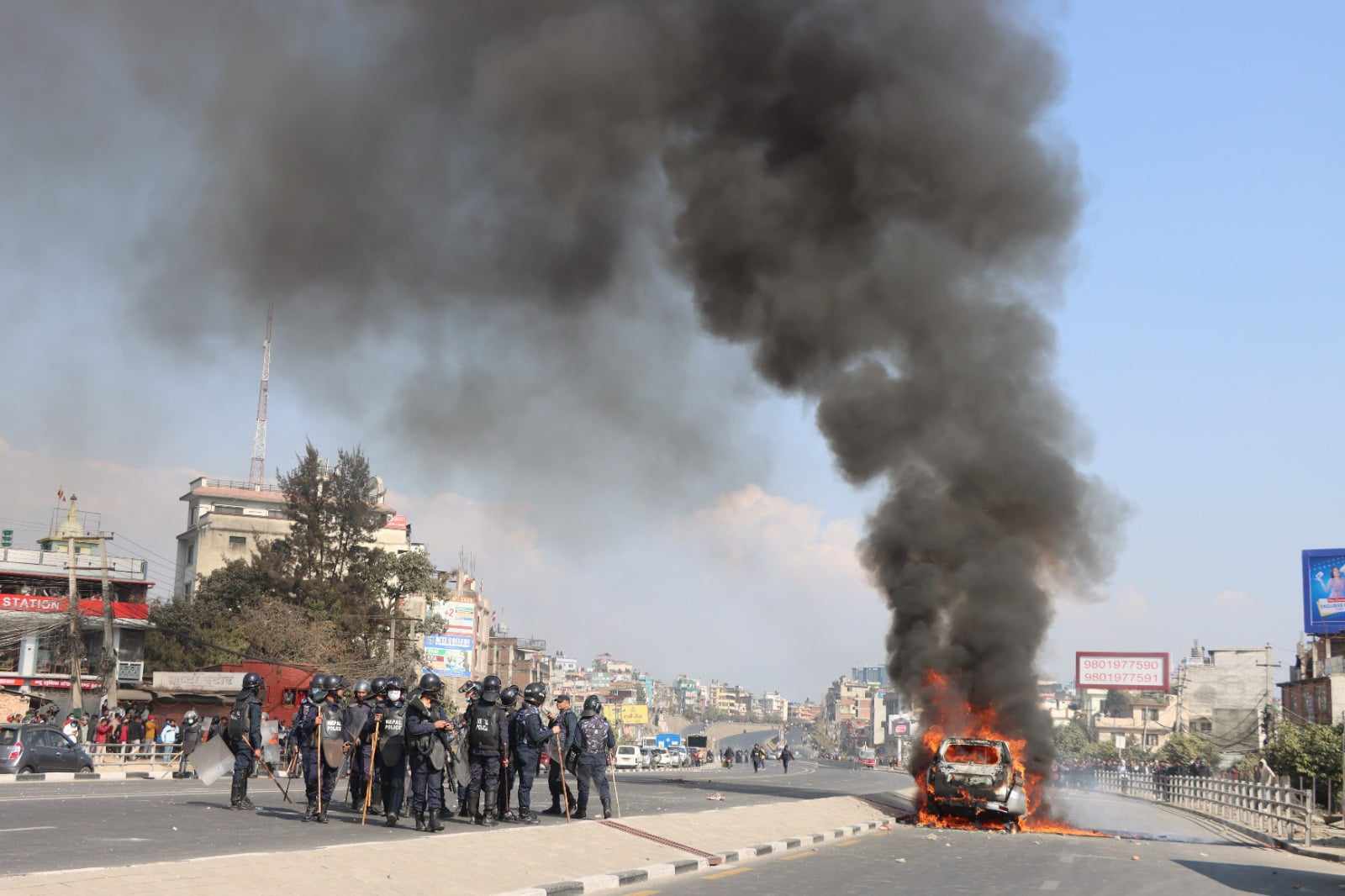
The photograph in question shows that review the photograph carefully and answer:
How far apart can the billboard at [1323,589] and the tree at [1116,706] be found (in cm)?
12630

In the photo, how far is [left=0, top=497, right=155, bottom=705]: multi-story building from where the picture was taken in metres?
64.7

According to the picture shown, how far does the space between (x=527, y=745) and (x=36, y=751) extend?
51.1 feet

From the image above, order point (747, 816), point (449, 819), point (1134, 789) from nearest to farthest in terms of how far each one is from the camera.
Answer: point (449, 819)
point (747, 816)
point (1134, 789)

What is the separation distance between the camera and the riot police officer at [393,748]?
58.0 ft

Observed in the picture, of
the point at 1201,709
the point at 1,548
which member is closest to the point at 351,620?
the point at 1,548

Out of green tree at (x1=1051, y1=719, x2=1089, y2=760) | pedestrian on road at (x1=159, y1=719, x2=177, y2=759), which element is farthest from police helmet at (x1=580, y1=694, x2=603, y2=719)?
green tree at (x1=1051, y1=719, x2=1089, y2=760)

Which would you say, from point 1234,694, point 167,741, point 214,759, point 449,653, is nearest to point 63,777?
point 167,741

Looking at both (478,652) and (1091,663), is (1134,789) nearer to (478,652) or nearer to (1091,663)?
(1091,663)

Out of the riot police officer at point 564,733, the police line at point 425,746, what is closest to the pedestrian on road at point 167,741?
the police line at point 425,746

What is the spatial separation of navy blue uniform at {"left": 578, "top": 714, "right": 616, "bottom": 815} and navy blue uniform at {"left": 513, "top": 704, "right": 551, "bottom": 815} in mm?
649

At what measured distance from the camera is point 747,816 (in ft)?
70.9

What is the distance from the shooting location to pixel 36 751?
28453mm

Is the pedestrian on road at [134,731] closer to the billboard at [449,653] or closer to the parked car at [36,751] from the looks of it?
the parked car at [36,751]

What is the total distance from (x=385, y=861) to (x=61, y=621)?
57.3 meters
